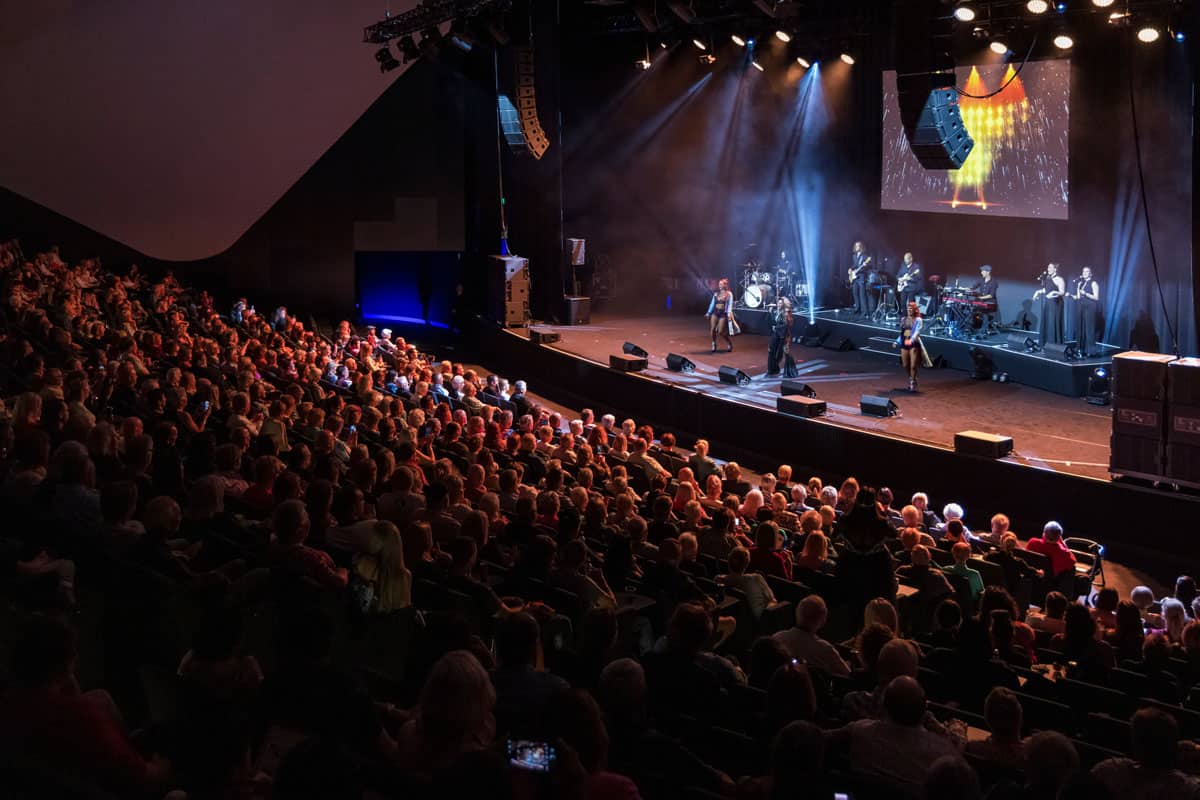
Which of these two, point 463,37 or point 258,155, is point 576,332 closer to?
point 463,37

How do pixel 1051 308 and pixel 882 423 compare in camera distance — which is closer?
pixel 882 423

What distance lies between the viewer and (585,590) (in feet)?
16.8

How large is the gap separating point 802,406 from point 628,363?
3.08 meters

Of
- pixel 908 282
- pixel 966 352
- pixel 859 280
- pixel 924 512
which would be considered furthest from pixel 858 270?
pixel 924 512

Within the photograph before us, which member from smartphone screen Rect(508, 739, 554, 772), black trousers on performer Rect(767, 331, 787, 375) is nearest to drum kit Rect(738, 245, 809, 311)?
black trousers on performer Rect(767, 331, 787, 375)

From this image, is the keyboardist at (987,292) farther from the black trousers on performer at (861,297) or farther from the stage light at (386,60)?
the stage light at (386,60)

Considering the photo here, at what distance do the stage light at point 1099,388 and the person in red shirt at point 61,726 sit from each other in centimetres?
1281

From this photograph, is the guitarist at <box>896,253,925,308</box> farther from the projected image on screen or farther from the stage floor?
the stage floor

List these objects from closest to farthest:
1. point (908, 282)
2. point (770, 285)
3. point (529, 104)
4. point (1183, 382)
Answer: point (1183, 382) → point (908, 282) → point (529, 104) → point (770, 285)

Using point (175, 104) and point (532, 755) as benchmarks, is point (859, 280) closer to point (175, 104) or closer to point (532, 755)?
point (175, 104)

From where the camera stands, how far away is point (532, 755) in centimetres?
294

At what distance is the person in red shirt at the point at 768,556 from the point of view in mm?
6316

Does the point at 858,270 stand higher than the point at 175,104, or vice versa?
the point at 175,104

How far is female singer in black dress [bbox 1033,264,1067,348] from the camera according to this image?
15.3m
